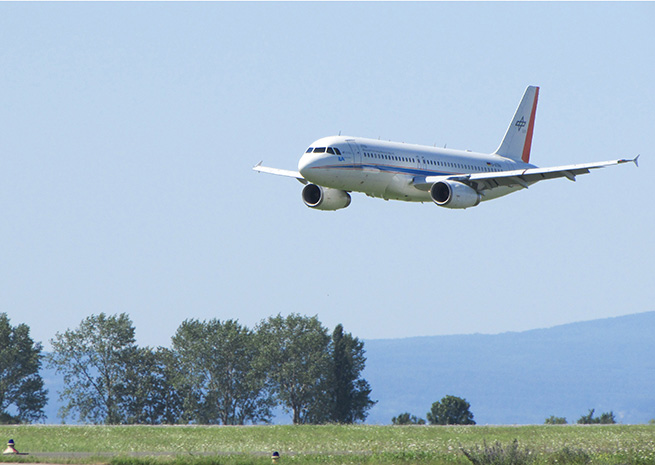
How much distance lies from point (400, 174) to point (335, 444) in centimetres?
2572

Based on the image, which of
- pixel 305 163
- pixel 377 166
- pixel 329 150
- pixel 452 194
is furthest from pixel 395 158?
pixel 305 163

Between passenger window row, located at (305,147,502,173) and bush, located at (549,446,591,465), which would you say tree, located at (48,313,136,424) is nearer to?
passenger window row, located at (305,147,502,173)

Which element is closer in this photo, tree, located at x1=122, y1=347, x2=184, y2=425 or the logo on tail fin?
the logo on tail fin

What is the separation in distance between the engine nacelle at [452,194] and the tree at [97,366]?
2170 inches

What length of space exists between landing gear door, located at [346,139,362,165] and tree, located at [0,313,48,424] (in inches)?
2226

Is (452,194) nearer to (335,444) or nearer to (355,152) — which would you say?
(355,152)

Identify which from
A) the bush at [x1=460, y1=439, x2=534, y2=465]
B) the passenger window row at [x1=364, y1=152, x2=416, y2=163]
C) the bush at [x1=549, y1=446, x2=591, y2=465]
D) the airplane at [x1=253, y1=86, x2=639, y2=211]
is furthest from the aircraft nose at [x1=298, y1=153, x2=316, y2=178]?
the bush at [x1=460, y1=439, x2=534, y2=465]

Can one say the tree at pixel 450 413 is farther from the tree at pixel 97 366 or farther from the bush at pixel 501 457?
the bush at pixel 501 457

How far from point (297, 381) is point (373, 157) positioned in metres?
52.4

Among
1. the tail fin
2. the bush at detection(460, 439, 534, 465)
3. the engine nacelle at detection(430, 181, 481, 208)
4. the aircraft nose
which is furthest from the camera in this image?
the tail fin

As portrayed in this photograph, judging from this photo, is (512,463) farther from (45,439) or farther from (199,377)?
(199,377)

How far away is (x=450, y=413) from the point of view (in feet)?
401

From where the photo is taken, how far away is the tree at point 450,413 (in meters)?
121

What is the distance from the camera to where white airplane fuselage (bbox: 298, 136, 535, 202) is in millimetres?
59281
